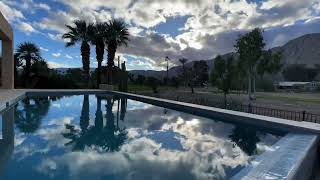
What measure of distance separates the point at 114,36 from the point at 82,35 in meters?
2.85

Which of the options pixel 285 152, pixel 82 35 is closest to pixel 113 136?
pixel 285 152

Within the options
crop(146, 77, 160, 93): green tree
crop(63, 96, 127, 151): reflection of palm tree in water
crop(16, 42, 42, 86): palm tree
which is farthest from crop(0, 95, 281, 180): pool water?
crop(146, 77, 160, 93): green tree

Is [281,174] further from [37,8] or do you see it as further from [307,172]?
[37,8]

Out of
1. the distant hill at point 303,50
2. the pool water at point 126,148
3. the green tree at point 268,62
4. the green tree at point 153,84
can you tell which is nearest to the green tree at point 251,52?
the green tree at point 268,62

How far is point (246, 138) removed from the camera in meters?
8.37

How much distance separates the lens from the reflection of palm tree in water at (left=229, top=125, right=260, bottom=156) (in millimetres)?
7178

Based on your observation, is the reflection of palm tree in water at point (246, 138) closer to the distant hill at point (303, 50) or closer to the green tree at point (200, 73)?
the green tree at point (200, 73)

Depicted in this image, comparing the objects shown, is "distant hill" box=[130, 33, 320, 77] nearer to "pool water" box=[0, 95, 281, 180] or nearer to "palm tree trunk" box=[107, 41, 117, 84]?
"palm tree trunk" box=[107, 41, 117, 84]

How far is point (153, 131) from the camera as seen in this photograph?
9.26m

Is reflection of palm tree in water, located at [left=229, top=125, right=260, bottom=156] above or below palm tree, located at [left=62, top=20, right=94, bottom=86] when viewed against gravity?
below

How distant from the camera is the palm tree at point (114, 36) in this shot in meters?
27.5

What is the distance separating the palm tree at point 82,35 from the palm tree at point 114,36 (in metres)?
1.67

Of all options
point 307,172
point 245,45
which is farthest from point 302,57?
point 307,172

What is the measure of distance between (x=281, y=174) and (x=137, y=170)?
2.38 m
